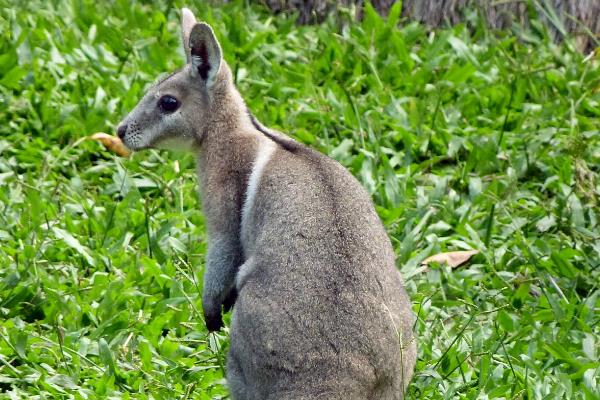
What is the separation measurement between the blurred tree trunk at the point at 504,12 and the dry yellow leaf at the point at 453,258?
2.74 m

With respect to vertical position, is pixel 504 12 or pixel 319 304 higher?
pixel 319 304

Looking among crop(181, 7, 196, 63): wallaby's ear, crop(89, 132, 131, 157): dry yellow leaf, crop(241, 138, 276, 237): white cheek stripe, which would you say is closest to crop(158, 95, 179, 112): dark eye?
crop(181, 7, 196, 63): wallaby's ear

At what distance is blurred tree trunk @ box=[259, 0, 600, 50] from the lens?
9.04 m

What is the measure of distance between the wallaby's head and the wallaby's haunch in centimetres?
18

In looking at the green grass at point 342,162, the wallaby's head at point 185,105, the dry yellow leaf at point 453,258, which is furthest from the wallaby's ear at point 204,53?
the dry yellow leaf at point 453,258

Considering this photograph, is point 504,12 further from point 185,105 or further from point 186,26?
point 185,105

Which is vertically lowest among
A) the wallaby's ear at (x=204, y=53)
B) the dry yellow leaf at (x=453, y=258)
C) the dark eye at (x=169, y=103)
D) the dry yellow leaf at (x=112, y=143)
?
the dry yellow leaf at (x=453, y=258)

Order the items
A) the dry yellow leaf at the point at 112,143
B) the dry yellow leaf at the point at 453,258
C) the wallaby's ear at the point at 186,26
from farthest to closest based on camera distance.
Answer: the dry yellow leaf at the point at 112,143 → the dry yellow leaf at the point at 453,258 → the wallaby's ear at the point at 186,26

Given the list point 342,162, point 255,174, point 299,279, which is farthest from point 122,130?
point 342,162

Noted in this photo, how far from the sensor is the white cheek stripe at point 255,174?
5.38 meters

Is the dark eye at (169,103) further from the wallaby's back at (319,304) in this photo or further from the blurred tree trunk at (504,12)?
the blurred tree trunk at (504,12)

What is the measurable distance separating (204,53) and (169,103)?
32 centimetres

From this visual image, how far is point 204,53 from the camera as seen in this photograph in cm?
595

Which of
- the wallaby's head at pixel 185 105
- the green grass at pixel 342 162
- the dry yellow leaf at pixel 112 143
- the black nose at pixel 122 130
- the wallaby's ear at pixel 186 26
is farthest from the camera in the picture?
the dry yellow leaf at pixel 112 143
